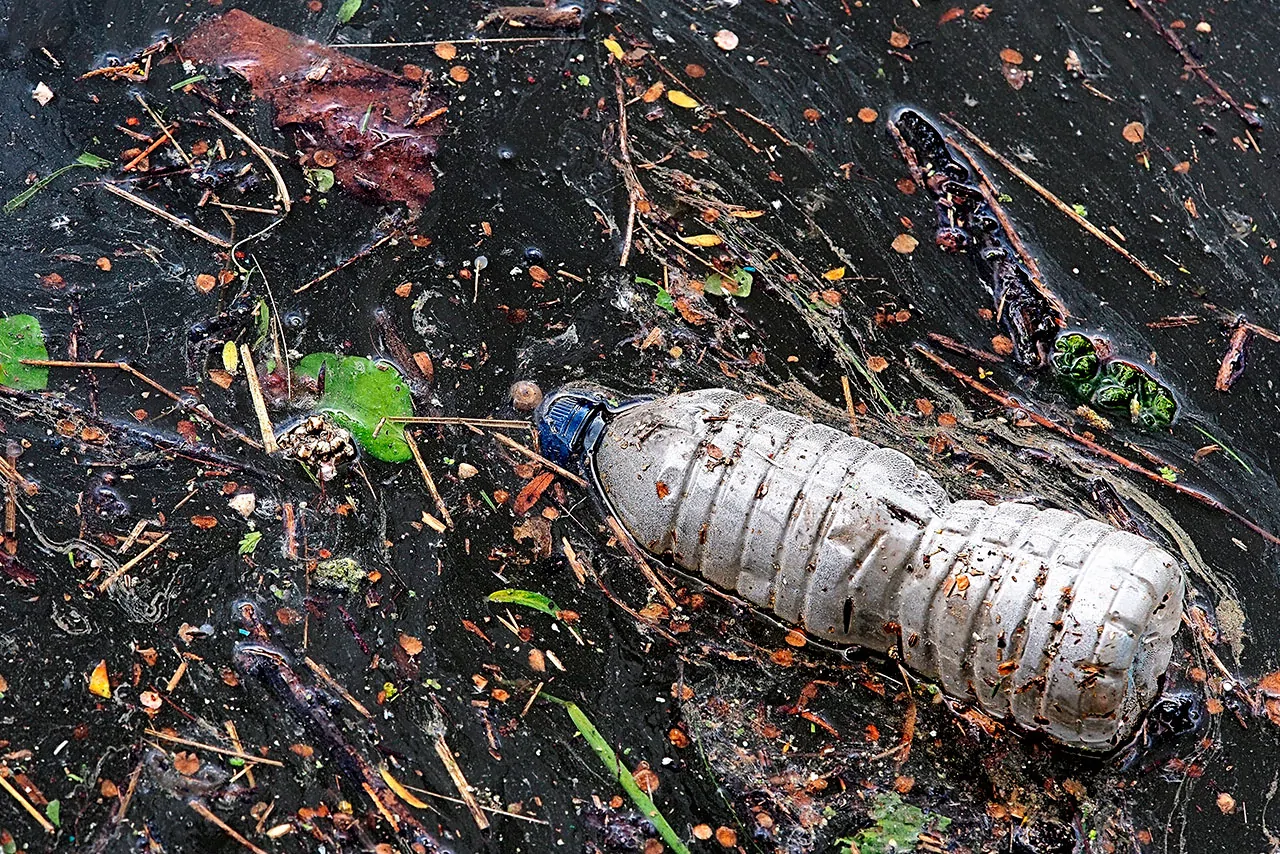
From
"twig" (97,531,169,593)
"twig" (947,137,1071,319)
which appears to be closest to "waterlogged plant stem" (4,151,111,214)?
"twig" (97,531,169,593)

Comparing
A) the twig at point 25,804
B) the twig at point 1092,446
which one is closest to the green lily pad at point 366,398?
the twig at point 25,804

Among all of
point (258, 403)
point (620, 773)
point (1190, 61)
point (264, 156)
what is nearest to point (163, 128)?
point (264, 156)

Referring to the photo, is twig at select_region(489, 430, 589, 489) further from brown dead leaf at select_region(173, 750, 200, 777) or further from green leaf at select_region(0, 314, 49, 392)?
green leaf at select_region(0, 314, 49, 392)

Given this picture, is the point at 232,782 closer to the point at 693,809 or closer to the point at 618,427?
the point at 693,809

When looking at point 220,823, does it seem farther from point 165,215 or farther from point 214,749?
point 165,215

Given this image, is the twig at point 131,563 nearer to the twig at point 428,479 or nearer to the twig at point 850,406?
the twig at point 428,479
